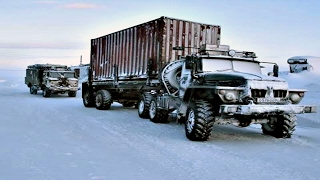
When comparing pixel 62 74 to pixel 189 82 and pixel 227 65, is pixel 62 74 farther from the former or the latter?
pixel 227 65

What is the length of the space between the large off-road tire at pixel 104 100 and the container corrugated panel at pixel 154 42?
0.77 metres

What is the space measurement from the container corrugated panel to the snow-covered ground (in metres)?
3.04

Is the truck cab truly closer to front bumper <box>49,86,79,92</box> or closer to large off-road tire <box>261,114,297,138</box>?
large off-road tire <box>261,114,297,138</box>

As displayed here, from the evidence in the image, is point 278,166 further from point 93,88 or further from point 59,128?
point 93,88

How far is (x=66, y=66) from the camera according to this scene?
26.4 m

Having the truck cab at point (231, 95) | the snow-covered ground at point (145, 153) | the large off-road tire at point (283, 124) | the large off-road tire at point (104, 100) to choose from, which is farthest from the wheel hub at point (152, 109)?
the large off-road tire at point (104, 100)

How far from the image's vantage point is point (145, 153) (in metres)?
6.16

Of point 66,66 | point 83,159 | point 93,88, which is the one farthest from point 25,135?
point 66,66

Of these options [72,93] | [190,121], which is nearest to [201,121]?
[190,121]

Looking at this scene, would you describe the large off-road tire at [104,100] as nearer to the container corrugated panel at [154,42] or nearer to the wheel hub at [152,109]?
the container corrugated panel at [154,42]

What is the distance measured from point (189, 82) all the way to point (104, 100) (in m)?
6.24

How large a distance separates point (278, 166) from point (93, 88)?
474 inches

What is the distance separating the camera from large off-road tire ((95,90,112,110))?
14387 mm

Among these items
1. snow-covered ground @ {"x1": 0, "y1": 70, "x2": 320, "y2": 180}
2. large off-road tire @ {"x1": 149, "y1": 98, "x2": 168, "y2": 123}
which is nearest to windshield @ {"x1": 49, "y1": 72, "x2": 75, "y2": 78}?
snow-covered ground @ {"x1": 0, "y1": 70, "x2": 320, "y2": 180}
